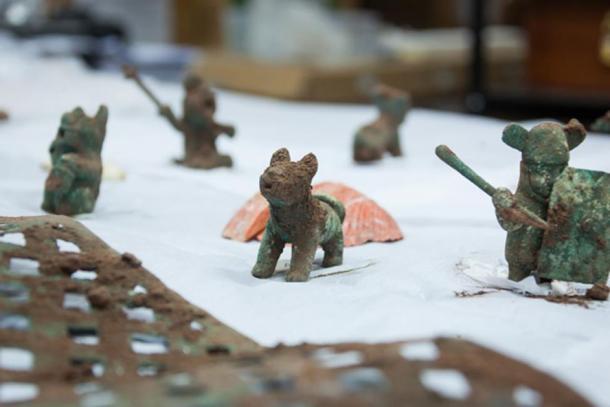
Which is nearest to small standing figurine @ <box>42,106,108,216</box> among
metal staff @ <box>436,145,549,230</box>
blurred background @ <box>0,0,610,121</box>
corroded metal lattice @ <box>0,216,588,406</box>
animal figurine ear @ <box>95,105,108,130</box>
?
animal figurine ear @ <box>95,105,108,130</box>

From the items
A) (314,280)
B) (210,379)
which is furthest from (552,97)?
(210,379)

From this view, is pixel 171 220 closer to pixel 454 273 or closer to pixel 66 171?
pixel 66 171

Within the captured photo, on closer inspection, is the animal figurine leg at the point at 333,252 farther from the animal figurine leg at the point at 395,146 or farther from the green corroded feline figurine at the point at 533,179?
the animal figurine leg at the point at 395,146

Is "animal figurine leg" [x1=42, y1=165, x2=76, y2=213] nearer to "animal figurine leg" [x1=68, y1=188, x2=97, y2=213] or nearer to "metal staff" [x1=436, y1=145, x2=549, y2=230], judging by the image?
"animal figurine leg" [x1=68, y1=188, x2=97, y2=213]

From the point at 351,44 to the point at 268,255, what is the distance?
4.24m

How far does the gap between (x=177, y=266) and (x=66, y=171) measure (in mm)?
686

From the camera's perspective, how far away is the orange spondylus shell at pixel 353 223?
262 centimetres

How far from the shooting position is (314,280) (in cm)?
217

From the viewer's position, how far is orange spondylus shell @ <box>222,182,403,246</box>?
262 cm

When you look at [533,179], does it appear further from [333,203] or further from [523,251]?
[333,203]

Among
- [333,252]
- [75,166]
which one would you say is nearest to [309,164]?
[333,252]

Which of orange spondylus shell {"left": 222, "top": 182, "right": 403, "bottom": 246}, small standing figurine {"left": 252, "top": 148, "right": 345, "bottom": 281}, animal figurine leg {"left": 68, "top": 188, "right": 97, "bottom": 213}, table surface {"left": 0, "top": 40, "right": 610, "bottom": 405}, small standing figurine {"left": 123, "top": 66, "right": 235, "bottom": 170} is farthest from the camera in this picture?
small standing figurine {"left": 123, "top": 66, "right": 235, "bottom": 170}

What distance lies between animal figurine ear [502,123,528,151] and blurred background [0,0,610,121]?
8.74 ft

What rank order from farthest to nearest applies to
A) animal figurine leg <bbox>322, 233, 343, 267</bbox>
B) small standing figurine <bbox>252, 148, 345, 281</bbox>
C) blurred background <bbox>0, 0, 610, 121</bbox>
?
1. blurred background <bbox>0, 0, 610, 121</bbox>
2. animal figurine leg <bbox>322, 233, 343, 267</bbox>
3. small standing figurine <bbox>252, 148, 345, 281</bbox>
